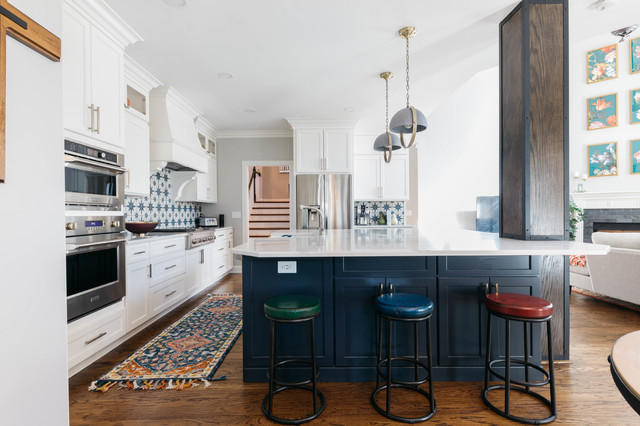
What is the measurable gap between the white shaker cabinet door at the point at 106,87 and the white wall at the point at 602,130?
25.9ft

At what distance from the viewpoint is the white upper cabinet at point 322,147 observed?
194 inches

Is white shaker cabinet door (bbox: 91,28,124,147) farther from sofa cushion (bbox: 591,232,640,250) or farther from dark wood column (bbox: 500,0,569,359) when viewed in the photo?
sofa cushion (bbox: 591,232,640,250)

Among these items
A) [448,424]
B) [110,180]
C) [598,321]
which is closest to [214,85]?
[110,180]

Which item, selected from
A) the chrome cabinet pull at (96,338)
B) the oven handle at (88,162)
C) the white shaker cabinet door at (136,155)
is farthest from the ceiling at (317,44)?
the chrome cabinet pull at (96,338)

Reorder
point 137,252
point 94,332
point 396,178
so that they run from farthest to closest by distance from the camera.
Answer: point 396,178
point 137,252
point 94,332

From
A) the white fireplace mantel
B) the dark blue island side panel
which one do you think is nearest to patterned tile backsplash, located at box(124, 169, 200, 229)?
the dark blue island side panel

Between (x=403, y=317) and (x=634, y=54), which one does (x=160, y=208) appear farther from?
(x=634, y=54)

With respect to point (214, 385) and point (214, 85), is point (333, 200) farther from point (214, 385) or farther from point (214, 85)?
point (214, 385)

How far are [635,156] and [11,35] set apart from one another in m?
8.39

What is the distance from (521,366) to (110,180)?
11.1 ft

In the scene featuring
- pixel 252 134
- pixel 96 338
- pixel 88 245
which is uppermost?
pixel 252 134

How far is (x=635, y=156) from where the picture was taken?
5594 mm

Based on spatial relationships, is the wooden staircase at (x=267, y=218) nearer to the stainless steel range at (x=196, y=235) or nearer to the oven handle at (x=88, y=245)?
the stainless steel range at (x=196, y=235)

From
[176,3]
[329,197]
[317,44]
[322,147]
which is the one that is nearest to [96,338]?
[176,3]
